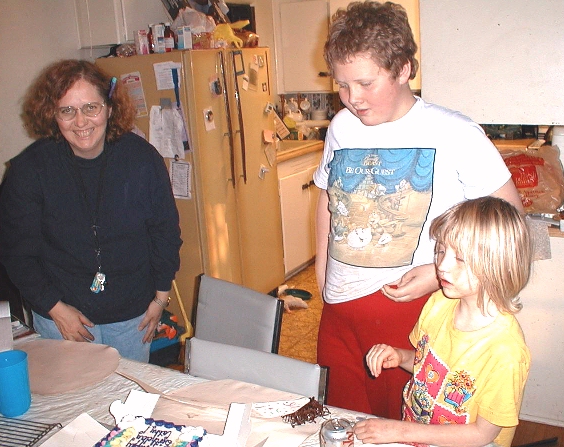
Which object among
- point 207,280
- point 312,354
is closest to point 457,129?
point 207,280

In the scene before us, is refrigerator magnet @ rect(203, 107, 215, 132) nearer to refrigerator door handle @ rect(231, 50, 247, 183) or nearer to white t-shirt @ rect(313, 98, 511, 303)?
refrigerator door handle @ rect(231, 50, 247, 183)

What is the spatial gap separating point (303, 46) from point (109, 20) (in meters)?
1.59

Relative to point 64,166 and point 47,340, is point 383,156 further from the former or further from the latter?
point 47,340

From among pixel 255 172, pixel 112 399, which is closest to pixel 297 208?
pixel 255 172

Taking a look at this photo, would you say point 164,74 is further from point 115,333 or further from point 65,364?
point 65,364

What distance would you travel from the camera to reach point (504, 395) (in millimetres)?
1145

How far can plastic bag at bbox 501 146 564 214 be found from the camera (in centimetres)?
231

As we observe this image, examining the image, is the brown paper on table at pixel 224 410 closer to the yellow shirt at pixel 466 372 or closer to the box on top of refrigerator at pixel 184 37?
the yellow shirt at pixel 466 372

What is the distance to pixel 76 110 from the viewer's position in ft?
5.69

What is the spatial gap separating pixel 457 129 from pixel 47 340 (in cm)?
128

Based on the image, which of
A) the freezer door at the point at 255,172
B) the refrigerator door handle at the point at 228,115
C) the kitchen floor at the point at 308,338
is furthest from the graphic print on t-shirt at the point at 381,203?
the freezer door at the point at 255,172

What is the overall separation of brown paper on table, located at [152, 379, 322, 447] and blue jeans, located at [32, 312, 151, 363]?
20.2 inches

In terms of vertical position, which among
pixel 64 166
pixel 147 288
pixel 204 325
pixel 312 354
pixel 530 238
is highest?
pixel 64 166

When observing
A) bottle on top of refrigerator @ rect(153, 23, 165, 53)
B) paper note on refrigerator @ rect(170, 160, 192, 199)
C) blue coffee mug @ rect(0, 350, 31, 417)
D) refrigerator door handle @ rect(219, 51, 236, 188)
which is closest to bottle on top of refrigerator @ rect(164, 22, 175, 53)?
bottle on top of refrigerator @ rect(153, 23, 165, 53)
